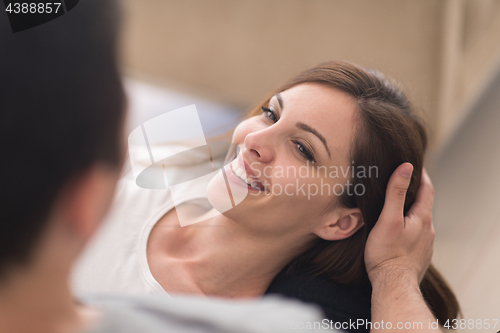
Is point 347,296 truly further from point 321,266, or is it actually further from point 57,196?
point 57,196

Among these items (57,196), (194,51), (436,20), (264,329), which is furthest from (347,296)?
(436,20)

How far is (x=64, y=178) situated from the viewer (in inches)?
11.0

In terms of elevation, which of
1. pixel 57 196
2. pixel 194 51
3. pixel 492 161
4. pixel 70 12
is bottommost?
pixel 492 161

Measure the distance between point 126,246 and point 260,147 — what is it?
1.09 ft

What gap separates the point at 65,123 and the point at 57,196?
0.19ft

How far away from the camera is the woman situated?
2.12 ft

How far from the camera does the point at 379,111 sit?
68 centimetres

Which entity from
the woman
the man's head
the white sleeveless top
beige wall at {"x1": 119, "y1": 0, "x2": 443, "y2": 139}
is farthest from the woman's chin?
beige wall at {"x1": 119, "y1": 0, "x2": 443, "y2": 139}

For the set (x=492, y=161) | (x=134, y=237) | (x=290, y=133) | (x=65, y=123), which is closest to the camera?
(x=65, y=123)

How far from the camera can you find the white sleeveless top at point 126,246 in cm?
67

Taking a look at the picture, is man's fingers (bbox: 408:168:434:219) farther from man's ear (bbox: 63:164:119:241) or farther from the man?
man's ear (bbox: 63:164:119:241)

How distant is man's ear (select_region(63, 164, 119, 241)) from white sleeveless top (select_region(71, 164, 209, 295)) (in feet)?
0.99

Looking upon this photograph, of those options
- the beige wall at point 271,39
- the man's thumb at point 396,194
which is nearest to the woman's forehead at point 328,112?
the man's thumb at point 396,194

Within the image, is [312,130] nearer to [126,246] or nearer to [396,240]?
[396,240]
